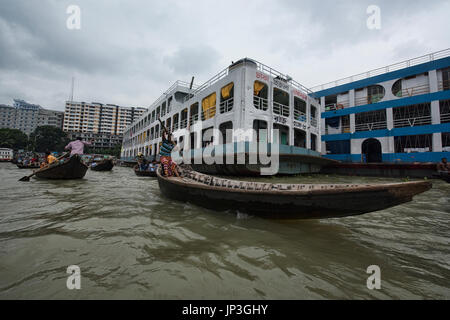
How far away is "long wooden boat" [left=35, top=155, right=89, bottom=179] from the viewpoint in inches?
313

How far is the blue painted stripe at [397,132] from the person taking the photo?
40.5ft

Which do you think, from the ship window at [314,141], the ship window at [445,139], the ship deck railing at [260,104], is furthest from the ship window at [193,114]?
the ship window at [445,139]

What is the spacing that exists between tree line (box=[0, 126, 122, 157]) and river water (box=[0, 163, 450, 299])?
62.5 m

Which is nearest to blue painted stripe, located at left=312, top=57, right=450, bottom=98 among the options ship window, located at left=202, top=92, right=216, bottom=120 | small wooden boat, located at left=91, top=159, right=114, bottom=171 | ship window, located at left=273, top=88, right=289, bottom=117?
ship window, located at left=273, top=88, right=289, bottom=117

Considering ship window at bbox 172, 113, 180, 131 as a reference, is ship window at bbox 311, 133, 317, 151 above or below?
below

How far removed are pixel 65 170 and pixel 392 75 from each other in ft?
74.5

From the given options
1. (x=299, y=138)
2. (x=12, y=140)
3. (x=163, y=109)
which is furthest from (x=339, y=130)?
(x=12, y=140)

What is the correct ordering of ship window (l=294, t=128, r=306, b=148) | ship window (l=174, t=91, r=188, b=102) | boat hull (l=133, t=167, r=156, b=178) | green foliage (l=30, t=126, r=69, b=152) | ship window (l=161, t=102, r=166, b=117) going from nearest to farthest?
1. boat hull (l=133, t=167, r=156, b=178)
2. ship window (l=294, t=128, r=306, b=148)
3. ship window (l=174, t=91, r=188, b=102)
4. ship window (l=161, t=102, r=166, b=117)
5. green foliage (l=30, t=126, r=69, b=152)

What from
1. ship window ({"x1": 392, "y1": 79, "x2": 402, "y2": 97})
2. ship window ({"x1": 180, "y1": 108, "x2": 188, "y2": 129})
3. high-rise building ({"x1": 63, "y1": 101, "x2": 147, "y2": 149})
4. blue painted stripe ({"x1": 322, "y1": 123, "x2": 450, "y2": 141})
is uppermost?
high-rise building ({"x1": 63, "y1": 101, "x2": 147, "y2": 149})

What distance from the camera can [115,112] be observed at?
77.4m

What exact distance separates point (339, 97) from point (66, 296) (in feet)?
73.2

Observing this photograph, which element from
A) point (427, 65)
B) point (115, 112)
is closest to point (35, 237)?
point (427, 65)

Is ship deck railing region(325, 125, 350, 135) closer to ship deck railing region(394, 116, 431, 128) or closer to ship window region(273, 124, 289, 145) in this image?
ship deck railing region(394, 116, 431, 128)

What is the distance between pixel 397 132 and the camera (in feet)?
45.8
